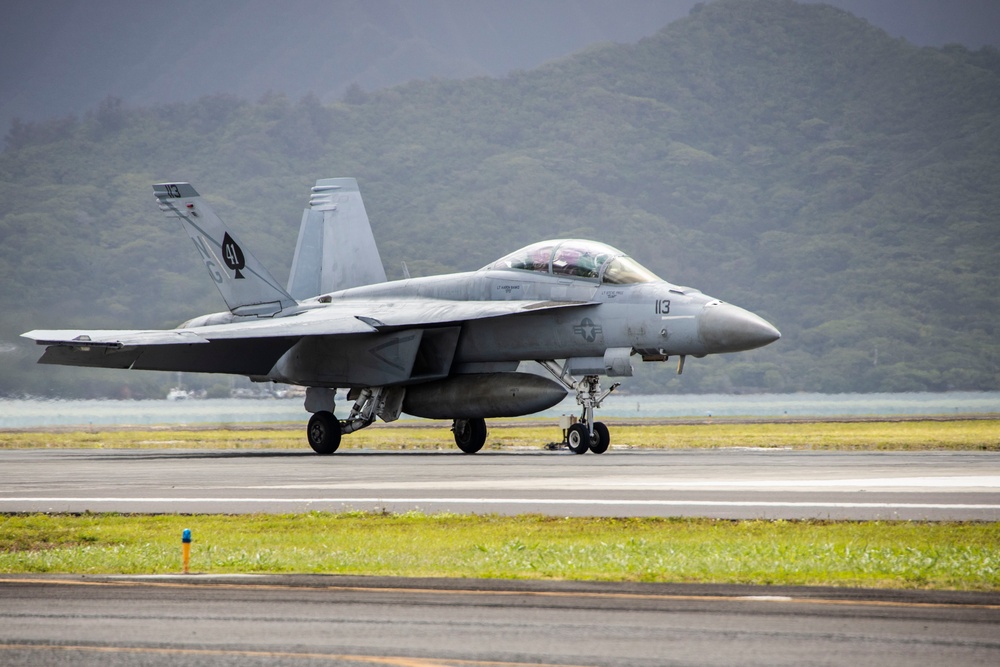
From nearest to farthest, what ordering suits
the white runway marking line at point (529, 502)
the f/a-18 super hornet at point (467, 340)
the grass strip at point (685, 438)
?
the white runway marking line at point (529, 502) < the f/a-18 super hornet at point (467, 340) < the grass strip at point (685, 438)

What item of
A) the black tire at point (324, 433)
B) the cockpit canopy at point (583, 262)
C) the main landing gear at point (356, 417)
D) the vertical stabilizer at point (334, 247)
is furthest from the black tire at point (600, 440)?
the vertical stabilizer at point (334, 247)

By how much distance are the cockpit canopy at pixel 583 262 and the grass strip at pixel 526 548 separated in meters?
11.7

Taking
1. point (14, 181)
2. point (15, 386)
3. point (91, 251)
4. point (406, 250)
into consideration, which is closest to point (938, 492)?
point (15, 386)

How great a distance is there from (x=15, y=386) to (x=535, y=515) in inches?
1368

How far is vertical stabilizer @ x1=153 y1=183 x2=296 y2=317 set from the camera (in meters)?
30.9

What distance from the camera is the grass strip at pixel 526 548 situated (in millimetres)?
9898

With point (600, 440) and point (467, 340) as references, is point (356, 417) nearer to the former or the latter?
point (467, 340)

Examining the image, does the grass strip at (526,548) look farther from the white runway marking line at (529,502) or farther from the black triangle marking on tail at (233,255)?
the black triangle marking on tail at (233,255)

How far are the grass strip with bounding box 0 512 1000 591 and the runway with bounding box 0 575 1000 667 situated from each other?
64 cm

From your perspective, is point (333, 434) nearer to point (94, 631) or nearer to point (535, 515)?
point (535, 515)

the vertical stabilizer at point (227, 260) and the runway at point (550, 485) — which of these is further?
the vertical stabilizer at point (227, 260)

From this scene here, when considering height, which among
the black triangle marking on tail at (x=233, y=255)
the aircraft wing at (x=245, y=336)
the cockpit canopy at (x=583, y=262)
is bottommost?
the aircraft wing at (x=245, y=336)

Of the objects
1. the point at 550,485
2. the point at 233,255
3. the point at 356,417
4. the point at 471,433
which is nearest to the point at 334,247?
the point at 233,255

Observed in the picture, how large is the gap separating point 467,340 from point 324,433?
143 inches
